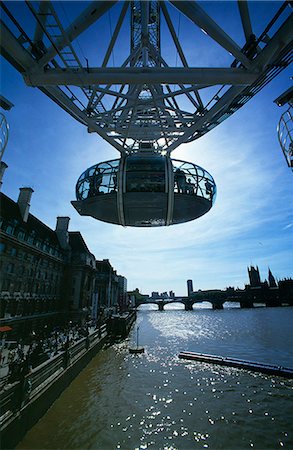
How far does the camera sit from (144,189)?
32.3ft

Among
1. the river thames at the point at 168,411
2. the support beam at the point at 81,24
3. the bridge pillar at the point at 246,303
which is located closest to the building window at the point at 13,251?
the river thames at the point at 168,411

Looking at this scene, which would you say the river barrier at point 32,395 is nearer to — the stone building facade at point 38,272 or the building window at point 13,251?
the stone building facade at point 38,272

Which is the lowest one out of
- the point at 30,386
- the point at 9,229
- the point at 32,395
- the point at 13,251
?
the point at 32,395

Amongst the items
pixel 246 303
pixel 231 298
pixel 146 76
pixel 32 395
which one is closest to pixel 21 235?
pixel 32 395

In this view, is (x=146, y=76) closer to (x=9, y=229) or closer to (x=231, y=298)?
(x=9, y=229)

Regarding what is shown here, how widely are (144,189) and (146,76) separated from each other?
13.0 feet

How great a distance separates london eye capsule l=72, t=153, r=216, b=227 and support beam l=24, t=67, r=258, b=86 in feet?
11.6

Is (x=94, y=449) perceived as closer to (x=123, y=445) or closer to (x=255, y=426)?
(x=123, y=445)

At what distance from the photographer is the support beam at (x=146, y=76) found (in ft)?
23.1

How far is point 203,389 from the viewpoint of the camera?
638 inches

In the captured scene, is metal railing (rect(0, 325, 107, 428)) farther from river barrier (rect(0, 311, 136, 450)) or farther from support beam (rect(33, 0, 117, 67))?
support beam (rect(33, 0, 117, 67))

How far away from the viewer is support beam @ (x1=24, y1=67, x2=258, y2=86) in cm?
703

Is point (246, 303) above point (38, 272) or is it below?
above

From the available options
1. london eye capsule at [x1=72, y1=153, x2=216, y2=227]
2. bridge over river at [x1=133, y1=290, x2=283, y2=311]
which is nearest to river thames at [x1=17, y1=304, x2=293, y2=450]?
london eye capsule at [x1=72, y1=153, x2=216, y2=227]
